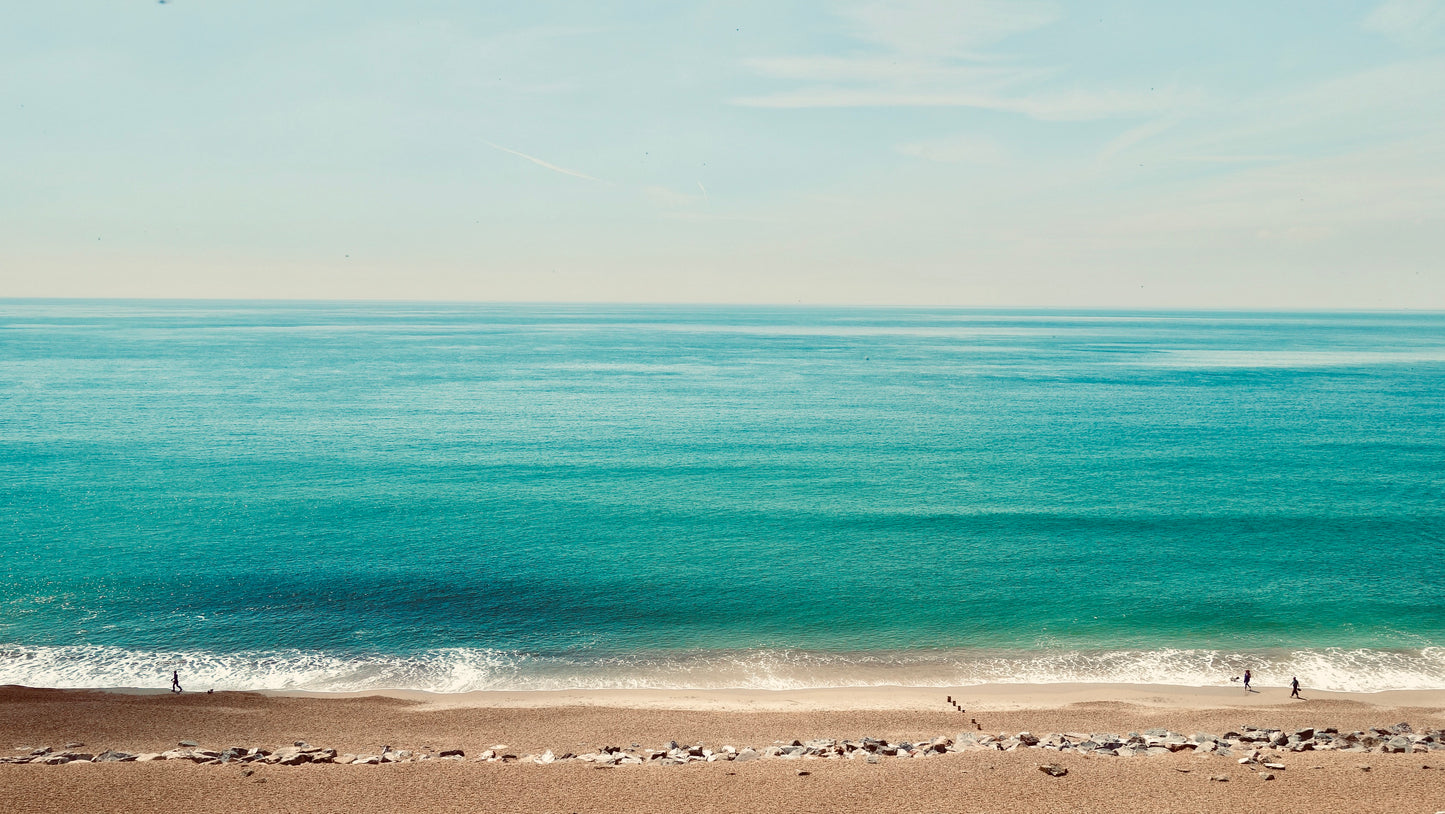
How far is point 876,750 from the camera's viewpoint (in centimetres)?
2347

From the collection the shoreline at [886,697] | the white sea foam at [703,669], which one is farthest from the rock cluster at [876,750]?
the white sea foam at [703,669]

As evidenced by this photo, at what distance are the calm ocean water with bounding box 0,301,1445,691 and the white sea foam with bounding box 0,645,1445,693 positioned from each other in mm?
143

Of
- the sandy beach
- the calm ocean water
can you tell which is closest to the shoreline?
the sandy beach

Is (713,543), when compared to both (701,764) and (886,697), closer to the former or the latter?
(886,697)

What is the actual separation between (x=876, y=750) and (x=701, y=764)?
531 cm

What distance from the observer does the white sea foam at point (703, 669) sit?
101 feet

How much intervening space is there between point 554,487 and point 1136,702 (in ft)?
127

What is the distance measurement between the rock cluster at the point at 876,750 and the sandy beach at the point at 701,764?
1.78 ft

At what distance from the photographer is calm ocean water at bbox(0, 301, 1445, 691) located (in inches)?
1291

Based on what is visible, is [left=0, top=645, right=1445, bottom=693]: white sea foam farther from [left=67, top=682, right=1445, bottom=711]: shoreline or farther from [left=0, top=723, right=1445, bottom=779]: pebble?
[left=0, top=723, right=1445, bottom=779]: pebble

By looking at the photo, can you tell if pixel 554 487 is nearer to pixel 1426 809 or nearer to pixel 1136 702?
pixel 1136 702

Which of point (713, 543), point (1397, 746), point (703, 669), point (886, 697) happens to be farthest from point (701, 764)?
point (713, 543)

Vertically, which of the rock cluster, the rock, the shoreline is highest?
the rock

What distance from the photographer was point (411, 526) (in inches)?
1863
